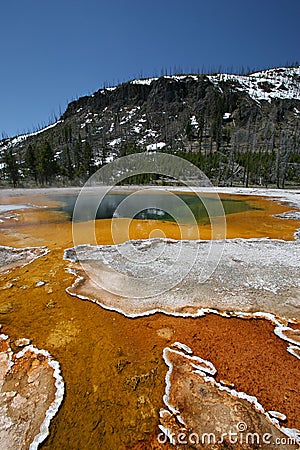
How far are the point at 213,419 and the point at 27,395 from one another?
9.76ft

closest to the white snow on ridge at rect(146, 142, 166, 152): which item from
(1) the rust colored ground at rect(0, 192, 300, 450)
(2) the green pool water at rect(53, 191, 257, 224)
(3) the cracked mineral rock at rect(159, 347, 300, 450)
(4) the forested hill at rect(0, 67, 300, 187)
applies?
(4) the forested hill at rect(0, 67, 300, 187)

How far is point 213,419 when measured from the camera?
3.46 m

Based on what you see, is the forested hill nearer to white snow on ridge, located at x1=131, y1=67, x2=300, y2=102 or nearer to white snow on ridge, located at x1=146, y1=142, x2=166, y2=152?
white snow on ridge, located at x1=146, y1=142, x2=166, y2=152

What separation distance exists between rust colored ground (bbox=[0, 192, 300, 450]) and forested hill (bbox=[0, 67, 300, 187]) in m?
A: 55.0

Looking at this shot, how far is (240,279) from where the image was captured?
797 cm

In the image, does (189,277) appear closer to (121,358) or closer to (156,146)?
(121,358)

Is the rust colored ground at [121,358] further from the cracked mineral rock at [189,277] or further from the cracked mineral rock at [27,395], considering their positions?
the cracked mineral rock at [189,277]

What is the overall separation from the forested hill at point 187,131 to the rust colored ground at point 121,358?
55.0 metres

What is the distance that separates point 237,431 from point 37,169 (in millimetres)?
62731

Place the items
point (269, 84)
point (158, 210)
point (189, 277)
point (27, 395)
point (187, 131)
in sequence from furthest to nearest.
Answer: point (269, 84)
point (187, 131)
point (158, 210)
point (189, 277)
point (27, 395)

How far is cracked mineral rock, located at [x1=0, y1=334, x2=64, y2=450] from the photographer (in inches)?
129

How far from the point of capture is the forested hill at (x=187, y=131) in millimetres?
62031

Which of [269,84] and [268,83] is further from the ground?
[268,83]

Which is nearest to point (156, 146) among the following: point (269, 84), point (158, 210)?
point (158, 210)
